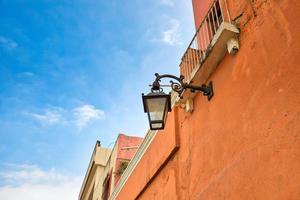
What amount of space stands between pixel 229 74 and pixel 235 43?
15.9 inches

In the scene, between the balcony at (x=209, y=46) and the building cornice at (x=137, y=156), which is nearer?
the balcony at (x=209, y=46)

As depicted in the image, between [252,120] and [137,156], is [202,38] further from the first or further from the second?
[137,156]

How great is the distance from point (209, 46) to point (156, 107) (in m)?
1.11

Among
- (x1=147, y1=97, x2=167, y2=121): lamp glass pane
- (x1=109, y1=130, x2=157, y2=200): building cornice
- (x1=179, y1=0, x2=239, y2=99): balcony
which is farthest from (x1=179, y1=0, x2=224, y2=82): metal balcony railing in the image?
(x1=109, y1=130, x2=157, y2=200): building cornice

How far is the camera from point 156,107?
411 centimetres

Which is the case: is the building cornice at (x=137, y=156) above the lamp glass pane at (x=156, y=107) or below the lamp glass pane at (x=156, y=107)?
above

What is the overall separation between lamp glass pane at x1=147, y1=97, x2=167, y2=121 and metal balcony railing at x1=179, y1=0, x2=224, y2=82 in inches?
33.7

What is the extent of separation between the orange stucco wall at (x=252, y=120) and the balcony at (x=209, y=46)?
121 millimetres

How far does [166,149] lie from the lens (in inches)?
229

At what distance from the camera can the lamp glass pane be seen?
410 cm

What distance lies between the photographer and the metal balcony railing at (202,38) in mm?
4719

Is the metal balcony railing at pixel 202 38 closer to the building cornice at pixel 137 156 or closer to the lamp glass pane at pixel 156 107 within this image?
the lamp glass pane at pixel 156 107

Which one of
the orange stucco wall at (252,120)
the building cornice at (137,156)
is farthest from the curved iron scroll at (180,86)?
the building cornice at (137,156)

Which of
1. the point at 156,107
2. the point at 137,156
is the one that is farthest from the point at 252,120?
the point at 137,156
